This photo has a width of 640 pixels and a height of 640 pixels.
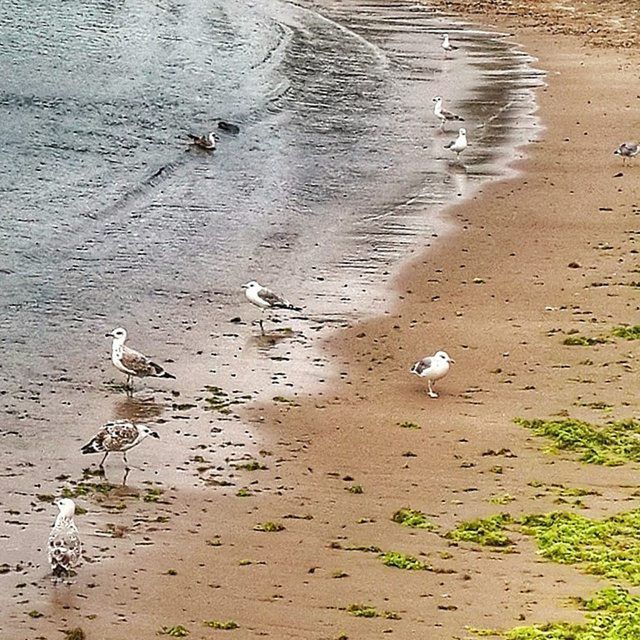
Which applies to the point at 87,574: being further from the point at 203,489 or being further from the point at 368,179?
the point at 368,179

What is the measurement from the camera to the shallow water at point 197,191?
1355cm

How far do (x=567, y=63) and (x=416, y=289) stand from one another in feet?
60.1

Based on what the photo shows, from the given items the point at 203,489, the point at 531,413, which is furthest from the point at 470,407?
the point at 203,489

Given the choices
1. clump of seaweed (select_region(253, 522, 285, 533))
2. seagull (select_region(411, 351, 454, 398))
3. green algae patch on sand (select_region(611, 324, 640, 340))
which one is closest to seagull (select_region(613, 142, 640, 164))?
green algae patch on sand (select_region(611, 324, 640, 340))

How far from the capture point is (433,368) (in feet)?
43.0

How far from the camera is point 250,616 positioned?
8.77 m

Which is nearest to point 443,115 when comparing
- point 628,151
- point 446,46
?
point 628,151

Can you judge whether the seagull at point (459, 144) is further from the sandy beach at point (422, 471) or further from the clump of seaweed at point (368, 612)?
the clump of seaweed at point (368, 612)

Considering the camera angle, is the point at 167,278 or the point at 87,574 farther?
the point at 167,278

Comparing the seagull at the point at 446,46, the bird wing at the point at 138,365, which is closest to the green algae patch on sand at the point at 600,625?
the bird wing at the point at 138,365

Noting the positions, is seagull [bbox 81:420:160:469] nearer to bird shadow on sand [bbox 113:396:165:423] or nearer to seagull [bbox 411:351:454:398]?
bird shadow on sand [bbox 113:396:165:423]

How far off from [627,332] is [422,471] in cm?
390

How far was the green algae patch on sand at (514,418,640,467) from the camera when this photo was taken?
11227 mm

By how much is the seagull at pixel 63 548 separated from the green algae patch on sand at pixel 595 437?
13.1ft
